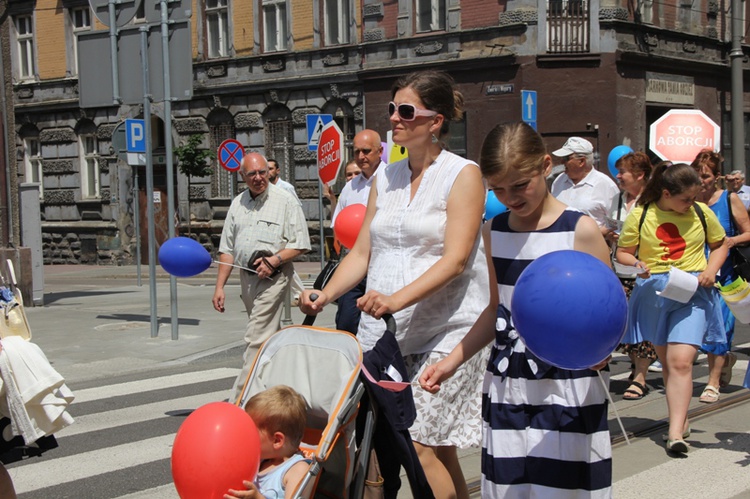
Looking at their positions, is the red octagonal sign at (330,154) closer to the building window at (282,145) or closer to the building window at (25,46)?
the building window at (282,145)

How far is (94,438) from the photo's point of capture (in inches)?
280

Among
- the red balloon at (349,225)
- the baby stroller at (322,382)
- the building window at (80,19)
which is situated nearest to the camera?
the baby stroller at (322,382)

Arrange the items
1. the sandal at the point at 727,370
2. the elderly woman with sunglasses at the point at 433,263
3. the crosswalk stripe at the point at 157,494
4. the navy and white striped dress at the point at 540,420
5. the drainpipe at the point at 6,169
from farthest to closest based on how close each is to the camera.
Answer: the drainpipe at the point at 6,169, the sandal at the point at 727,370, the crosswalk stripe at the point at 157,494, the elderly woman with sunglasses at the point at 433,263, the navy and white striped dress at the point at 540,420

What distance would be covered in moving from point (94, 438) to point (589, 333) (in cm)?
500

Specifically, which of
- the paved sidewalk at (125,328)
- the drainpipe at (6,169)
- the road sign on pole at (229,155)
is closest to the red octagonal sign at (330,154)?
the paved sidewalk at (125,328)

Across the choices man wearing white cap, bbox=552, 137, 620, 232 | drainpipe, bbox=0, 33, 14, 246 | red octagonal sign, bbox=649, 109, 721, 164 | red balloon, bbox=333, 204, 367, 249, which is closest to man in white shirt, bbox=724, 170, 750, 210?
man wearing white cap, bbox=552, 137, 620, 232

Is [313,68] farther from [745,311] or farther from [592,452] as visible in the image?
[592,452]

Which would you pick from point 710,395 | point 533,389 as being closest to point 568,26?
point 710,395

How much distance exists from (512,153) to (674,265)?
324cm

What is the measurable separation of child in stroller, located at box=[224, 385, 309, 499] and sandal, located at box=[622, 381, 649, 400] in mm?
4787

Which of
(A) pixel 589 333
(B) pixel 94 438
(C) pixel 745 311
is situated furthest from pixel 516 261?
(B) pixel 94 438

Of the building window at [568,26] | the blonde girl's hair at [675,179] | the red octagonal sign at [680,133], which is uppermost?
the building window at [568,26]

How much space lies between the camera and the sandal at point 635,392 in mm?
7797

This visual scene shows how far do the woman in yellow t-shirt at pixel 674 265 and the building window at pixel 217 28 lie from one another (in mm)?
24015
